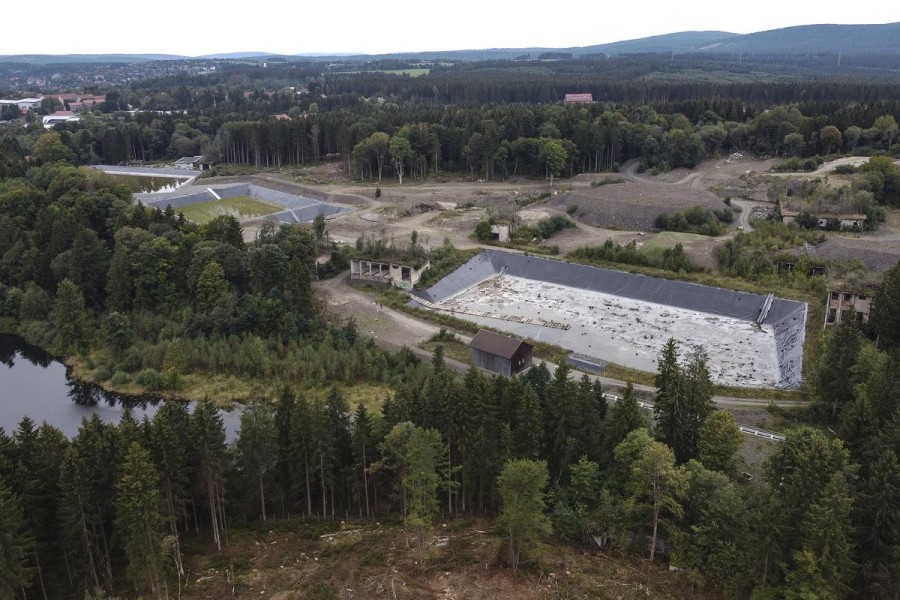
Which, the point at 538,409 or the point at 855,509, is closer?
the point at 855,509

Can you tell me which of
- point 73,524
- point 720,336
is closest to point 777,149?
point 720,336

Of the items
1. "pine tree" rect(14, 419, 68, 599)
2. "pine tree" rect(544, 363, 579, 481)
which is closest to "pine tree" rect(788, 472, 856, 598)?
"pine tree" rect(544, 363, 579, 481)

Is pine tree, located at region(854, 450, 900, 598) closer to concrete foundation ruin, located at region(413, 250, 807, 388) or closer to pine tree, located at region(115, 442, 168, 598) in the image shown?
concrete foundation ruin, located at region(413, 250, 807, 388)

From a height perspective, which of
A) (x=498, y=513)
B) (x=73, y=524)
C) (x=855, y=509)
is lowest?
(x=498, y=513)

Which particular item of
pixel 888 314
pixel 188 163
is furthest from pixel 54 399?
pixel 188 163

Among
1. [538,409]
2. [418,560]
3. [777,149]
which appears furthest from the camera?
[777,149]

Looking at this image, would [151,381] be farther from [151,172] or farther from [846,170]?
[846,170]

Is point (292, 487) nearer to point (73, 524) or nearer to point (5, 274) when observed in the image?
point (73, 524)
